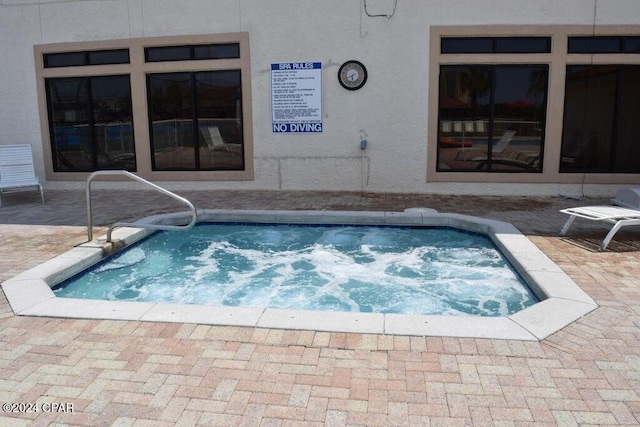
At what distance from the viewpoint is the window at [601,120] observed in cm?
916

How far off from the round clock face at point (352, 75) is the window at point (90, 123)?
15.1ft

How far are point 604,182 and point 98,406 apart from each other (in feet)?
31.5

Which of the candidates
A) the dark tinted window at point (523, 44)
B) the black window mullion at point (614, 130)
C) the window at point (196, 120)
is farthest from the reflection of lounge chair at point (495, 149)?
the window at point (196, 120)

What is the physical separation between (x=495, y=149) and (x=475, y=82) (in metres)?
1.37

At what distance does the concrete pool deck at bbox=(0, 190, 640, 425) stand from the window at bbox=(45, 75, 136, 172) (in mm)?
7194

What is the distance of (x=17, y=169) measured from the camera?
9617 mm

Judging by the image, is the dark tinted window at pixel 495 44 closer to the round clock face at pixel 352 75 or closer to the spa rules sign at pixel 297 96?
the round clock face at pixel 352 75

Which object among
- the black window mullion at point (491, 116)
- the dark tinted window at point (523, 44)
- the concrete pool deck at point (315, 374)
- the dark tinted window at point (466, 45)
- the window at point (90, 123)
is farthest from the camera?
the window at point (90, 123)

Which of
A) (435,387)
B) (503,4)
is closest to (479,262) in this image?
(435,387)

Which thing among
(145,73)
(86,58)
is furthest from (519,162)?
(86,58)

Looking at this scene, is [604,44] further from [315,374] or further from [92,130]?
[92,130]

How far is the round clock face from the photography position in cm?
947

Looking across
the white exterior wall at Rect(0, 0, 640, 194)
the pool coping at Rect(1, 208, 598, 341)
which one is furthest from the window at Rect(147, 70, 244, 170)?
the pool coping at Rect(1, 208, 598, 341)

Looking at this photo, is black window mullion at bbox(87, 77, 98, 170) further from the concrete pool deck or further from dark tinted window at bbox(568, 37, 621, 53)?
dark tinted window at bbox(568, 37, 621, 53)
